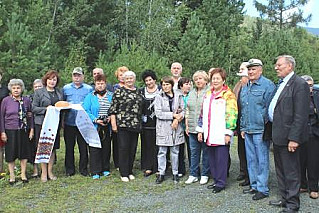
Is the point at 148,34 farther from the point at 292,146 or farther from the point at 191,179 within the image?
the point at 292,146

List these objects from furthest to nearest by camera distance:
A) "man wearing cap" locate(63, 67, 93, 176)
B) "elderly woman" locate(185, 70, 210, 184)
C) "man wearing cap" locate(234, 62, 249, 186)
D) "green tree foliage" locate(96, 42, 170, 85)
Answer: "green tree foliage" locate(96, 42, 170, 85), "man wearing cap" locate(63, 67, 93, 176), "elderly woman" locate(185, 70, 210, 184), "man wearing cap" locate(234, 62, 249, 186)

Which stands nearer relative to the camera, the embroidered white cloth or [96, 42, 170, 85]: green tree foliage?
the embroidered white cloth

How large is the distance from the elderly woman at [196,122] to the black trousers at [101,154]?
1.49 m

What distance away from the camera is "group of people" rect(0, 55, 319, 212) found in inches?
191

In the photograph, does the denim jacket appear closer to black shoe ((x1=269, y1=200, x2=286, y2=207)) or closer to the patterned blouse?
black shoe ((x1=269, y1=200, x2=286, y2=207))

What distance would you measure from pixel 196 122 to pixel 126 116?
44.5 inches

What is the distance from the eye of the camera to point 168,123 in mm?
6238

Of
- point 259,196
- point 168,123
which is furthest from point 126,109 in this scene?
point 259,196

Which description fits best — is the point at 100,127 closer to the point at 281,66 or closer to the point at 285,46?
the point at 281,66

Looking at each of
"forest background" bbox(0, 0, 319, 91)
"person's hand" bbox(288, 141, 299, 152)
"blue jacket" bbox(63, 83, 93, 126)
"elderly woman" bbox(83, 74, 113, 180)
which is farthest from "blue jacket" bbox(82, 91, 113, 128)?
"forest background" bbox(0, 0, 319, 91)

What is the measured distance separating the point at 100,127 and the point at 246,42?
798 inches

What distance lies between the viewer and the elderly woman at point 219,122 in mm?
5621

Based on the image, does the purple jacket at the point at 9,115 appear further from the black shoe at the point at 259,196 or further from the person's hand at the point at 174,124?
the black shoe at the point at 259,196

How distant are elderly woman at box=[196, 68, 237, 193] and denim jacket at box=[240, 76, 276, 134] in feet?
0.87
